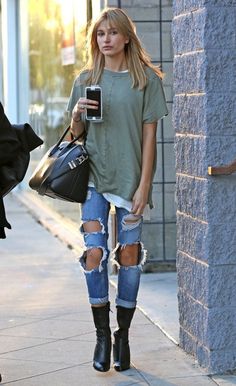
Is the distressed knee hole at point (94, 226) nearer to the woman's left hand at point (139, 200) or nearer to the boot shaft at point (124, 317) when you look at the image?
the woman's left hand at point (139, 200)

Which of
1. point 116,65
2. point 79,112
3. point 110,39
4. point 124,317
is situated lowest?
point 124,317

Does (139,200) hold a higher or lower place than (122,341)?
higher

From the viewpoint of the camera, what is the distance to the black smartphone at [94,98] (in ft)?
16.2

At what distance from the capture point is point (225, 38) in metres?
4.93

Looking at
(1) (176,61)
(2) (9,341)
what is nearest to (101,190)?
(1) (176,61)

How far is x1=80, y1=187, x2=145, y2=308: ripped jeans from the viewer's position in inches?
202

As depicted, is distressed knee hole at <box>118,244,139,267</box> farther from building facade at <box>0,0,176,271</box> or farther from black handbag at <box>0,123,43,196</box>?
building facade at <box>0,0,176,271</box>

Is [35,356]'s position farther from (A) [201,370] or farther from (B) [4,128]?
(B) [4,128]

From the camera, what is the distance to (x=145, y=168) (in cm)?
511

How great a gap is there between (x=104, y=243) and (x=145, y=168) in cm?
46

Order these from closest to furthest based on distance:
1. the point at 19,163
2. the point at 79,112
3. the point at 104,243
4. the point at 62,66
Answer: the point at 19,163, the point at 79,112, the point at 104,243, the point at 62,66

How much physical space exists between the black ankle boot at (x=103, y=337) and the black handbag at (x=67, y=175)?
0.62m

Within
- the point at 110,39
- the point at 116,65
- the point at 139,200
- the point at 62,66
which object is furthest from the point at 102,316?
the point at 62,66

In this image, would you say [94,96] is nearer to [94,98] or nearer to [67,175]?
[94,98]
